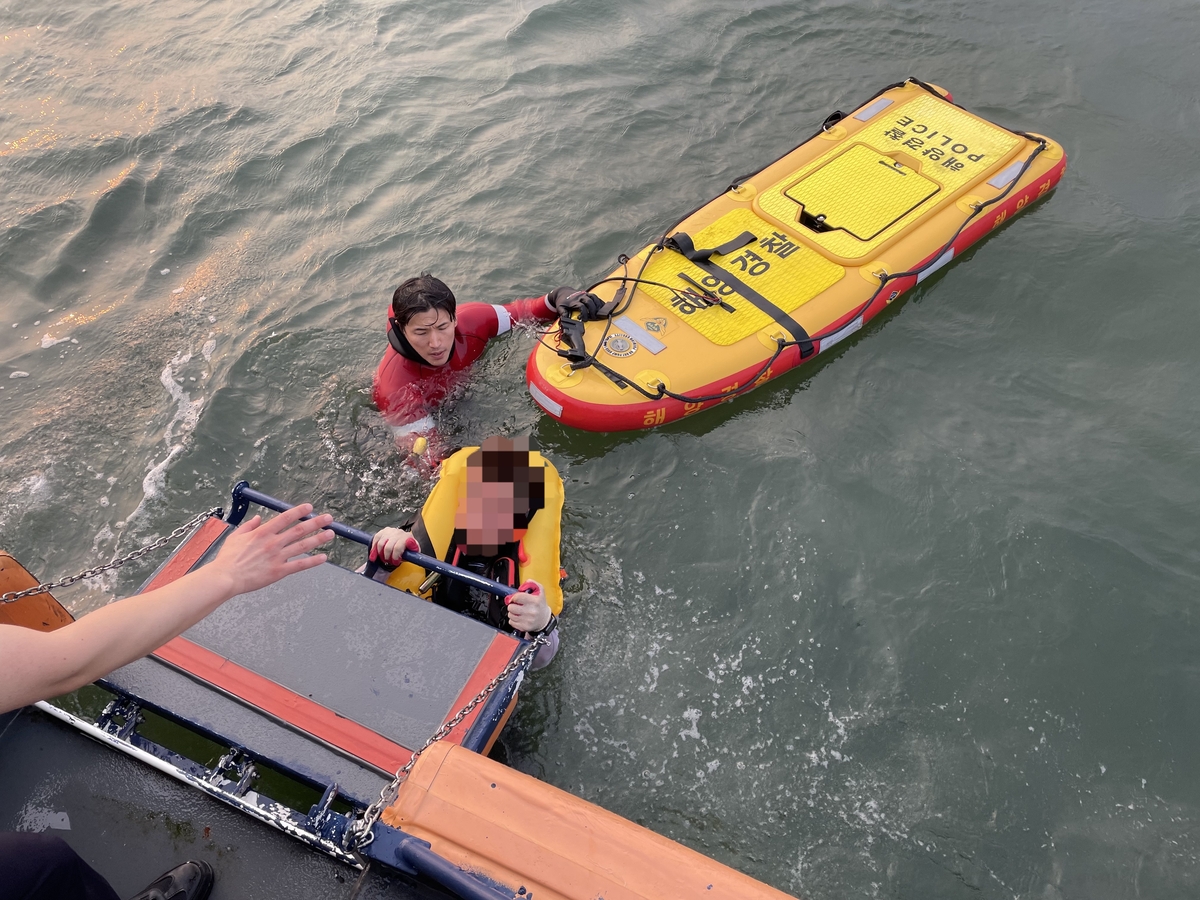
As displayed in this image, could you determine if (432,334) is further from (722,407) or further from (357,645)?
(722,407)

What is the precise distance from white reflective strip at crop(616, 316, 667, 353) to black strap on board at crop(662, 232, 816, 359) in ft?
2.33

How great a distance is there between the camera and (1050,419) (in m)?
5.04

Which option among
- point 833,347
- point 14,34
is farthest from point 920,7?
point 14,34

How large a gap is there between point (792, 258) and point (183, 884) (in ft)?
15.8

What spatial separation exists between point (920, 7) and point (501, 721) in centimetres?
841

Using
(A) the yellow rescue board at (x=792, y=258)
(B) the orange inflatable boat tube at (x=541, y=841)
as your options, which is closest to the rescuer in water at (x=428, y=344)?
(A) the yellow rescue board at (x=792, y=258)

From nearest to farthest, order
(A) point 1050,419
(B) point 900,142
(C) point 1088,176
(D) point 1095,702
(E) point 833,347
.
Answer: (D) point 1095,702
(A) point 1050,419
(E) point 833,347
(B) point 900,142
(C) point 1088,176

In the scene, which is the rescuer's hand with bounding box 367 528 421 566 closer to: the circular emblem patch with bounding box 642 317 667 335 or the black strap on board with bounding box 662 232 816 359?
the circular emblem patch with bounding box 642 317 667 335

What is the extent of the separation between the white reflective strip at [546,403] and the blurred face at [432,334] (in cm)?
68


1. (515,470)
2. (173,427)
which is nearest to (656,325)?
(515,470)

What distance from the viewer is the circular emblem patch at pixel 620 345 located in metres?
4.84

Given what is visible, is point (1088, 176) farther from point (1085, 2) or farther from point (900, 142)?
point (1085, 2)

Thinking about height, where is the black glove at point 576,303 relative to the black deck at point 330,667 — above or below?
below

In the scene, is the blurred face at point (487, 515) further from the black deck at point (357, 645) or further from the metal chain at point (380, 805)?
the metal chain at point (380, 805)
